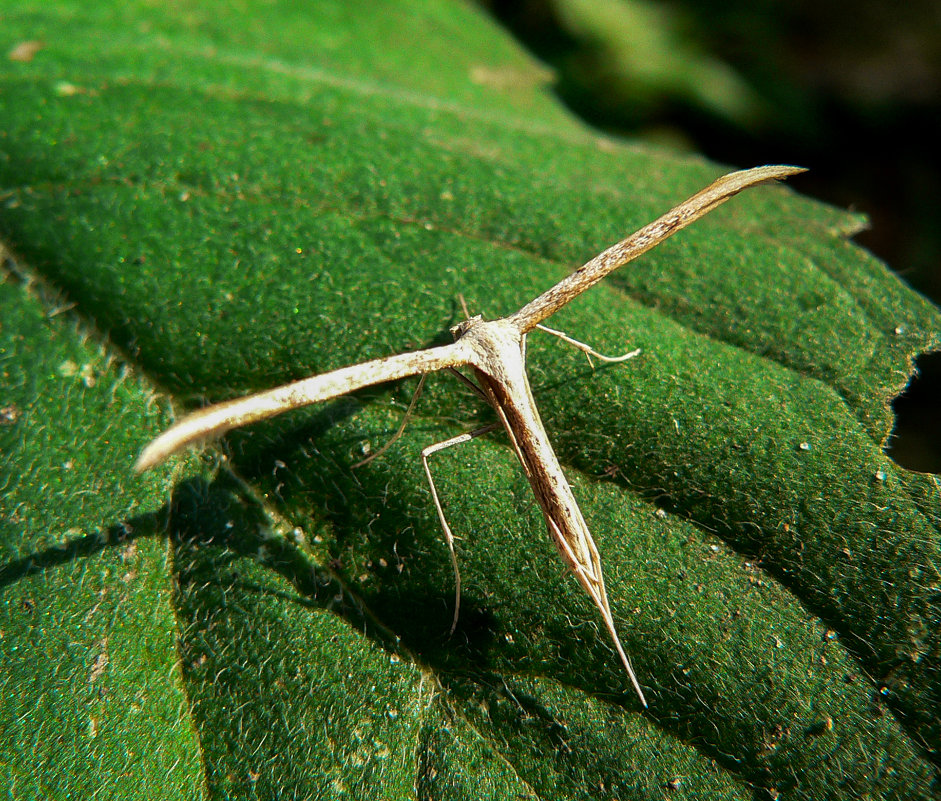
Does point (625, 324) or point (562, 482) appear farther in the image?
point (625, 324)

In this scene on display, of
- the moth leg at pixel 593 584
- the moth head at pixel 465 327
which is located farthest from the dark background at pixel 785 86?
the moth leg at pixel 593 584

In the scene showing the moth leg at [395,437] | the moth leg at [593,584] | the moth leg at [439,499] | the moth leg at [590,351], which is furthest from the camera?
the moth leg at [590,351]

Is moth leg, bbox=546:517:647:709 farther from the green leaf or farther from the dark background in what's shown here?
the dark background

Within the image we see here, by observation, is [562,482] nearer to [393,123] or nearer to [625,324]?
[625,324]

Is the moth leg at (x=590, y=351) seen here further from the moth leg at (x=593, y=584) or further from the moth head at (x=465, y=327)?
the moth leg at (x=593, y=584)

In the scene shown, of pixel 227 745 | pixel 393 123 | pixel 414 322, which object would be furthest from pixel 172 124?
pixel 227 745

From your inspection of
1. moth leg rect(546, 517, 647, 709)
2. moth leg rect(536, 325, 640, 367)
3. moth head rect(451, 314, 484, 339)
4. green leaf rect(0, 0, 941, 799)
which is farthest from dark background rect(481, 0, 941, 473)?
moth leg rect(546, 517, 647, 709)
